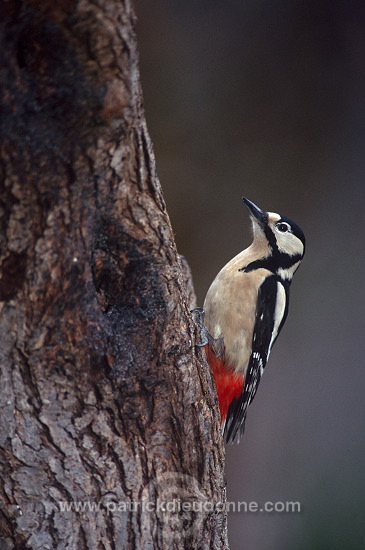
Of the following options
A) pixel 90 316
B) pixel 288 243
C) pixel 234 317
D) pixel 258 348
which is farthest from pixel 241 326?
pixel 90 316

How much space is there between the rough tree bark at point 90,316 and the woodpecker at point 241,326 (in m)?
0.93

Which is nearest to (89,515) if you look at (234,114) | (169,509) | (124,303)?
(169,509)

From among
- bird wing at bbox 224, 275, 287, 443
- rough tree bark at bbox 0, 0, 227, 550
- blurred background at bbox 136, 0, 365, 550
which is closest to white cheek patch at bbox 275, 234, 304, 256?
bird wing at bbox 224, 275, 287, 443

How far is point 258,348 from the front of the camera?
9.63 ft

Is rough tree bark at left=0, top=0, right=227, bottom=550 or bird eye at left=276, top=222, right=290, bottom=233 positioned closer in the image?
rough tree bark at left=0, top=0, right=227, bottom=550

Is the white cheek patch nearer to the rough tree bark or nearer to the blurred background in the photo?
the rough tree bark

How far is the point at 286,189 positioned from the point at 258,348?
82.9 inches

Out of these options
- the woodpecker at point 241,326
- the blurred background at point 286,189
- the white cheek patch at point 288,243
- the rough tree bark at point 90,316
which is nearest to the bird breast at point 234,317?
the woodpecker at point 241,326

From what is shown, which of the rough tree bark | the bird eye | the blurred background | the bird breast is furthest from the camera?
the blurred background

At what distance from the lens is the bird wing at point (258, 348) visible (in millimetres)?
2904

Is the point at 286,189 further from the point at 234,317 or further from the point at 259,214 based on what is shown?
the point at 234,317

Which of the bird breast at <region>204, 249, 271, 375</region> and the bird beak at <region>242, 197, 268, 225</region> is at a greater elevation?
the bird beak at <region>242, 197, 268, 225</region>

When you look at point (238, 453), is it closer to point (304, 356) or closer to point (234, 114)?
point (304, 356)

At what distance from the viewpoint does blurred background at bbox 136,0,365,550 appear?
13.9 ft
